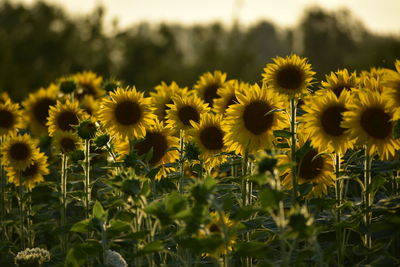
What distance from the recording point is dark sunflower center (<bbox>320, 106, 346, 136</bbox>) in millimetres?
3117

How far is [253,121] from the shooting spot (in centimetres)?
355

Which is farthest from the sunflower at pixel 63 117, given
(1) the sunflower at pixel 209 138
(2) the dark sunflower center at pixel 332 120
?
(2) the dark sunflower center at pixel 332 120

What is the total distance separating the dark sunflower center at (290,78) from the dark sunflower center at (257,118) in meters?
0.18

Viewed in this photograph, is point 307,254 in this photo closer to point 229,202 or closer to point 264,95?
point 229,202

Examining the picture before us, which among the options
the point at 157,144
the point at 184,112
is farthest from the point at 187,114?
the point at 157,144

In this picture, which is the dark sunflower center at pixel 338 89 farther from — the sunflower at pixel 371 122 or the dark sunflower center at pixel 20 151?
the dark sunflower center at pixel 20 151

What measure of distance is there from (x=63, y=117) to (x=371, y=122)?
2.61m

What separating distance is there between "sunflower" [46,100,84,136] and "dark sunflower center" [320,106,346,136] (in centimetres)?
212

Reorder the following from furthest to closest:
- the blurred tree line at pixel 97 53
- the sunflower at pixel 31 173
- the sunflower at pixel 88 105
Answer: the blurred tree line at pixel 97 53 < the sunflower at pixel 88 105 < the sunflower at pixel 31 173

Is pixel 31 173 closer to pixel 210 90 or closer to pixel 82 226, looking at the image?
pixel 210 90

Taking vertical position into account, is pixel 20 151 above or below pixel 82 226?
above

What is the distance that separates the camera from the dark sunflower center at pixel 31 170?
4582 millimetres

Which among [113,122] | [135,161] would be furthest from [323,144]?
[113,122]

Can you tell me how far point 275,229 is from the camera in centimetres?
305
